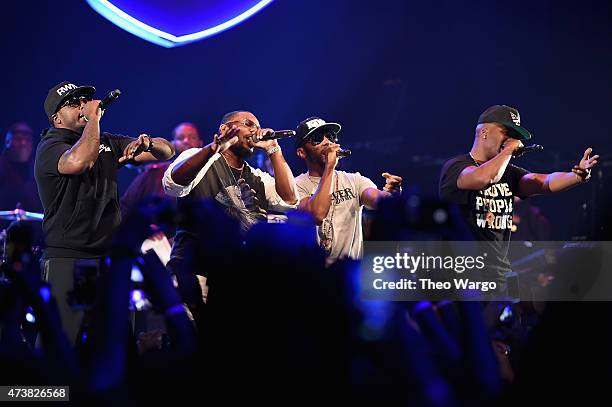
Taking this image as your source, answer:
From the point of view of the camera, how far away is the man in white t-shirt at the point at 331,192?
4527 millimetres

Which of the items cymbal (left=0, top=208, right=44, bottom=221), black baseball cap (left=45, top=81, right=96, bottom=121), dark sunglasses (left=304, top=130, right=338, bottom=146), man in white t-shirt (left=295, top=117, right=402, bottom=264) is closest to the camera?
black baseball cap (left=45, top=81, right=96, bottom=121)

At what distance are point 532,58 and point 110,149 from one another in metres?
6.09

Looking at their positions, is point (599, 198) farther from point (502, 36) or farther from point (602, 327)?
point (602, 327)

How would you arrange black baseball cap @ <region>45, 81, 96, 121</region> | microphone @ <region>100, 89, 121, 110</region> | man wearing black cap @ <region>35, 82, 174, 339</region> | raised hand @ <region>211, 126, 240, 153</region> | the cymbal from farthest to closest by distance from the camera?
1. the cymbal
2. black baseball cap @ <region>45, 81, 96, 121</region>
3. raised hand @ <region>211, 126, 240, 153</region>
4. man wearing black cap @ <region>35, 82, 174, 339</region>
5. microphone @ <region>100, 89, 121, 110</region>

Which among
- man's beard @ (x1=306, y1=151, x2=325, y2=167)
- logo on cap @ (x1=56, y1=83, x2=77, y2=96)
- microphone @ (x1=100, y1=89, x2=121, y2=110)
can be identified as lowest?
man's beard @ (x1=306, y1=151, x2=325, y2=167)

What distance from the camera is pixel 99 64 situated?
728 cm

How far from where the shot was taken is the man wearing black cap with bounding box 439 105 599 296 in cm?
436

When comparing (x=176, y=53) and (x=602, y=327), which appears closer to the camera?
(x=602, y=327)

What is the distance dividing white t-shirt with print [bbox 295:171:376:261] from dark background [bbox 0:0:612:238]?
10.6 feet

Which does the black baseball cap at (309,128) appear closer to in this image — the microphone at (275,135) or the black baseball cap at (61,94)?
the microphone at (275,135)

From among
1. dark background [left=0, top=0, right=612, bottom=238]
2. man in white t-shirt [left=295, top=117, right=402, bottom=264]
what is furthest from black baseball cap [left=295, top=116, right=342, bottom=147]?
dark background [left=0, top=0, right=612, bottom=238]

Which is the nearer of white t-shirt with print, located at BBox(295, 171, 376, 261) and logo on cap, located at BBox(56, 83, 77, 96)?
logo on cap, located at BBox(56, 83, 77, 96)

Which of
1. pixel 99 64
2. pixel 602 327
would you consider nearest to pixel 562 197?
pixel 99 64

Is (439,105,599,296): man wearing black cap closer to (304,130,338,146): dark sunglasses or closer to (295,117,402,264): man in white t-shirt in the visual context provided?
(295,117,402,264): man in white t-shirt
